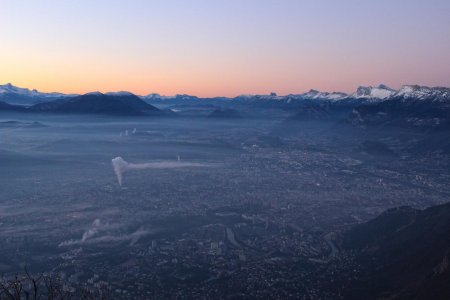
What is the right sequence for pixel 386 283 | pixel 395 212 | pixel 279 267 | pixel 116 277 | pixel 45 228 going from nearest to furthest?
pixel 386 283 → pixel 116 277 → pixel 279 267 → pixel 395 212 → pixel 45 228

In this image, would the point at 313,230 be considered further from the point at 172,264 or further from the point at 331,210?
the point at 172,264

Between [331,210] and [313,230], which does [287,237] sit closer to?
[313,230]

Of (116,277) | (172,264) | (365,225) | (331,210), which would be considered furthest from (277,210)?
(116,277)

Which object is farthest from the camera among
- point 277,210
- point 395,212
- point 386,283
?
point 277,210

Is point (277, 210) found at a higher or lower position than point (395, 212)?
lower

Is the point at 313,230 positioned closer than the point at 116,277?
No

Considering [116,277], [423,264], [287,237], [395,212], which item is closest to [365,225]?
[395,212]
